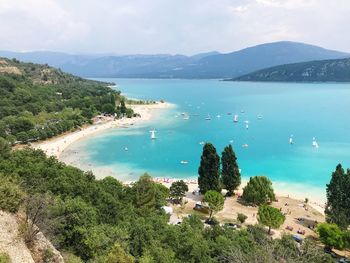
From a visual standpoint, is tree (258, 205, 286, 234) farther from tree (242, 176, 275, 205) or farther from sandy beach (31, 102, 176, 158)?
sandy beach (31, 102, 176, 158)

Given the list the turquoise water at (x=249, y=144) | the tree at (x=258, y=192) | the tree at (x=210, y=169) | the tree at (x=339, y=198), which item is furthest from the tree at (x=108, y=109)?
the tree at (x=339, y=198)

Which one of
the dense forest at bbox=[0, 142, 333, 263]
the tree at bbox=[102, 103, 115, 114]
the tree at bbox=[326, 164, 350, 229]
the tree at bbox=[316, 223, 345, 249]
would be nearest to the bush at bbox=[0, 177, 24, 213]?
the dense forest at bbox=[0, 142, 333, 263]

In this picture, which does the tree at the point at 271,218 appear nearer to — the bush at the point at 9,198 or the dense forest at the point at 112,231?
the dense forest at the point at 112,231

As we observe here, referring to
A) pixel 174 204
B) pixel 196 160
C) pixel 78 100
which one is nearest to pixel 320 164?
pixel 196 160

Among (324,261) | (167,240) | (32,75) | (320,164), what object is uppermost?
(32,75)

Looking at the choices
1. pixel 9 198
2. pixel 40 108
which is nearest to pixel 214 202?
pixel 9 198

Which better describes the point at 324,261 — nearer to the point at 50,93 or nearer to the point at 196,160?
the point at 196,160
